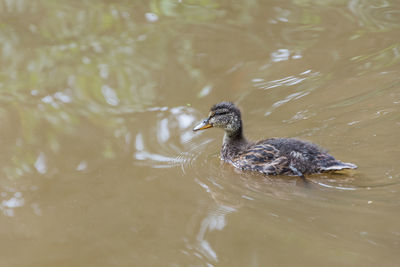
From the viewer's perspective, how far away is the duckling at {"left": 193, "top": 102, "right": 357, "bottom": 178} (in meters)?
5.55

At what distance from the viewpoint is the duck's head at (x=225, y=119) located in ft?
19.9

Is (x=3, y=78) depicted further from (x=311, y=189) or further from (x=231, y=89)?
(x=311, y=189)

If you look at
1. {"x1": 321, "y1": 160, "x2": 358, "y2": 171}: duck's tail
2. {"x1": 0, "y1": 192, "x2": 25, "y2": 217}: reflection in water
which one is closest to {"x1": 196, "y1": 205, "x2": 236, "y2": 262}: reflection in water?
{"x1": 321, "y1": 160, "x2": 358, "y2": 171}: duck's tail

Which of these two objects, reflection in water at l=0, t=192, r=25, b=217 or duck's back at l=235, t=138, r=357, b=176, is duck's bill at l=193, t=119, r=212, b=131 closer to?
duck's back at l=235, t=138, r=357, b=176

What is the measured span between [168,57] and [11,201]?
3.53 m

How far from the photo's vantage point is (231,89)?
23.6ft

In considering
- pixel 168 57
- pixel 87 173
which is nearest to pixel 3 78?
pixel 168 57

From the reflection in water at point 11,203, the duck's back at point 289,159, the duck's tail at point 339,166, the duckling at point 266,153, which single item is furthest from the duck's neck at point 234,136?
the reflection in water at point 11,203

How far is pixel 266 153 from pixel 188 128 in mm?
1079

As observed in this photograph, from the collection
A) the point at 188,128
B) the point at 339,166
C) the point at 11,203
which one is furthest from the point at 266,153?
the point at 11,203

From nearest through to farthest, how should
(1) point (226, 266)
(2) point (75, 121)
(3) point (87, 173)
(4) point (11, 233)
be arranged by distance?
(1) point (226, 266) < (4) point (11, 233) < (3) point (87, 173) < (2) point (75, 121)

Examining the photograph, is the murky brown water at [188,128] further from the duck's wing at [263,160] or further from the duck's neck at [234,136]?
the duck's neck at [234,136]

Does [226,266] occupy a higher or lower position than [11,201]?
higher

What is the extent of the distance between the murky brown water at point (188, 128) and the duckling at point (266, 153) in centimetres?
14
